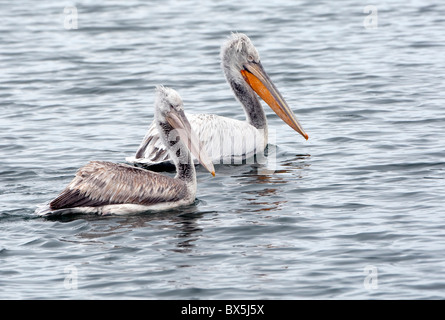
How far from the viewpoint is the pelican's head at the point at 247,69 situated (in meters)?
10.0

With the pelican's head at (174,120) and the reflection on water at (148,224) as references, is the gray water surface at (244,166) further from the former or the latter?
the pelican's head at (174,120)

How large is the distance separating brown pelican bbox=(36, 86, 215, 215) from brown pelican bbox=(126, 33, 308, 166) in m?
0.87

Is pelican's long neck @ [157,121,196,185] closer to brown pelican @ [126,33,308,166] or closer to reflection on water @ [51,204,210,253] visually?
reflection on water @ [51,204,210,253]

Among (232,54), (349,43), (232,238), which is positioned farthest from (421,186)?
(349,43)

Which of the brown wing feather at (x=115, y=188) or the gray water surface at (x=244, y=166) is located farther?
the brown wing feather at (x=115, y=188)

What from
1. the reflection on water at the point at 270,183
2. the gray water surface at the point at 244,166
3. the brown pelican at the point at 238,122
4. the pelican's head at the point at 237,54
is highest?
the pelican's head at the point at 237,54

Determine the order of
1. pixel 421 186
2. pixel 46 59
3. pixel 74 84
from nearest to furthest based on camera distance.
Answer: pixel 421 186 → pixel 74 84 → pixel 46 59

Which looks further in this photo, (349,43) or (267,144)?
(349,43)

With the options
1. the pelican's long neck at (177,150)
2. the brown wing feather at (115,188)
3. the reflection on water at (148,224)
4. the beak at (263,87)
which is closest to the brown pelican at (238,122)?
the beak at (263,87)

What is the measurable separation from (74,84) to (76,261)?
6932 mm

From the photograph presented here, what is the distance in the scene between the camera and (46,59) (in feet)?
48.6

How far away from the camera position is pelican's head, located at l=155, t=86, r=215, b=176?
7.95 metres

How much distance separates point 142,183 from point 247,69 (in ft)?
9.30

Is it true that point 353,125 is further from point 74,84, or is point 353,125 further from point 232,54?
point 74,84
